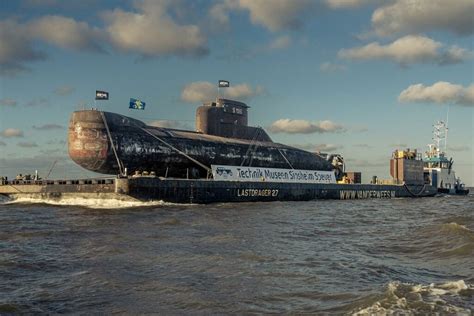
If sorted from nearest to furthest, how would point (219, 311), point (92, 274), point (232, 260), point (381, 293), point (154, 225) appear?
point (219, 311), point (381, 293), point (92, 274), point (232, 260), point (154, 225)

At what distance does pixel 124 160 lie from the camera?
1731 inches

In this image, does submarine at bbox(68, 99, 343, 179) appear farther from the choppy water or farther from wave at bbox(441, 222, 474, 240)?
wave at bbox(441, 222, 474, 240)

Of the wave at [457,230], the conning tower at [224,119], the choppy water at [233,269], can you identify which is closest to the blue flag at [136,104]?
the conning tower at [224,119]

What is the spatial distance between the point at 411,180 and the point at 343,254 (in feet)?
207

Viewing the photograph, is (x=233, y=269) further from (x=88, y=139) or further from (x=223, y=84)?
(x=223, y=84)

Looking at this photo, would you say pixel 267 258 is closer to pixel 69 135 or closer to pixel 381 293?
pixel 381 293

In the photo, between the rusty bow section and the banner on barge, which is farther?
the banner on barge

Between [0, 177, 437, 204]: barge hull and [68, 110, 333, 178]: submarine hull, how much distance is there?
120 inches

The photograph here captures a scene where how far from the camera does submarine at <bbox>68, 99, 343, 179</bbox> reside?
4272 centimetres

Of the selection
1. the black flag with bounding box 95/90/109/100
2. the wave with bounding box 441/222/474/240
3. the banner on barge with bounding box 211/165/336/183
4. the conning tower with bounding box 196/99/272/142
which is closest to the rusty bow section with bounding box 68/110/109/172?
the black flag with bounding box 95/90/109/100

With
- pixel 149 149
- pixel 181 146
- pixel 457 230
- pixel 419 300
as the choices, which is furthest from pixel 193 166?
pixel 419 300

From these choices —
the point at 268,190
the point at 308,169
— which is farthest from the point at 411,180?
the point at 268,190

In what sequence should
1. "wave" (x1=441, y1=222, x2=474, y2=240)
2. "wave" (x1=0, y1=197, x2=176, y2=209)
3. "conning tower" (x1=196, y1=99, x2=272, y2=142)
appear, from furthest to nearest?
"conning tower" (x1=196, y1=99, x2=272, y2=142) → "wave" (x1=0, y1=197, x2=176, y2=209) → "wave" (x1=441, y1=222, x2=474, y2=240)

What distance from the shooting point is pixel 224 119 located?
5734 cm
